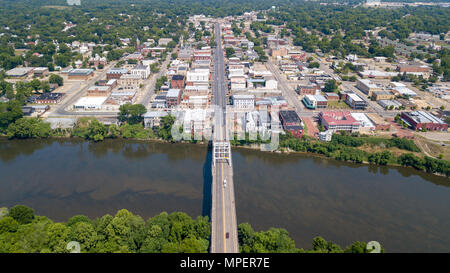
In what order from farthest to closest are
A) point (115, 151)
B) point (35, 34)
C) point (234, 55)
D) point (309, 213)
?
point (35, 34)
point (234, 55)
point (115, 151)
point (309, 213)

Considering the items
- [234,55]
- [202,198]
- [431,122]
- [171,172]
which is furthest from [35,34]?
[431,122]

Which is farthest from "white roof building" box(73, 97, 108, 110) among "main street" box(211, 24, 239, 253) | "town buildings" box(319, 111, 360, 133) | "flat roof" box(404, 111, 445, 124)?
"flat roof" box(404, 111, 445, 124)

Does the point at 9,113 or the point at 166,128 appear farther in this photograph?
the point at 9,113

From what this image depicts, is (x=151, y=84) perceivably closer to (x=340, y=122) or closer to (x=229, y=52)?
(x=229, y=52)

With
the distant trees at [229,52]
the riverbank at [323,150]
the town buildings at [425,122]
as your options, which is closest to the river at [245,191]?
the riverbank at [323,150]

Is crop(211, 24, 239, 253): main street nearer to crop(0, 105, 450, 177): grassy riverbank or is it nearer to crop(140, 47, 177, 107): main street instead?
crop(0, 105, 450, 177): grassy riverbank

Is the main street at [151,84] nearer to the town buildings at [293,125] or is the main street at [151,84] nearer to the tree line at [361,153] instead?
the town buildings at [293,125]

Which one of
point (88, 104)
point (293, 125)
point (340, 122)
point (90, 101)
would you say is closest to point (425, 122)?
point (340, 122)

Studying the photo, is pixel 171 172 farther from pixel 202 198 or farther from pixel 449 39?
pixel 449 39

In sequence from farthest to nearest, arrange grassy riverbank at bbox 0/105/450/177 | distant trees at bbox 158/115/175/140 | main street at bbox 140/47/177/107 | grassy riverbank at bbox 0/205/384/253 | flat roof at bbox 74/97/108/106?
main street at bbox 140/47/177/107 → flat roof at bbox 74/97/108/106 → distant trees at bbox 158/115/175/140 → grassy riverbank at bbox 0/105/450/177 → grassy riverbank at bbox 0/205/384/253
